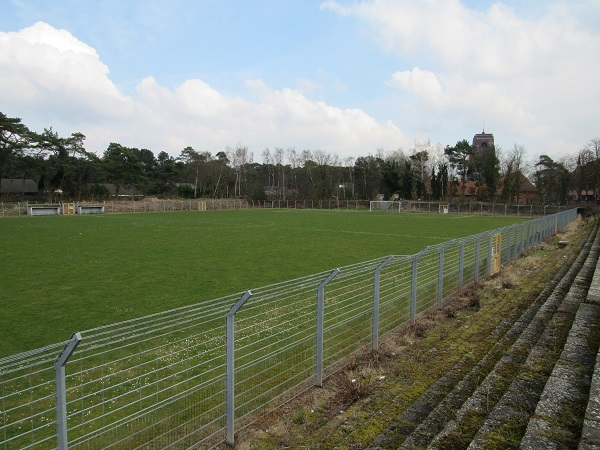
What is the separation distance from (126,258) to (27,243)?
24.1 feet

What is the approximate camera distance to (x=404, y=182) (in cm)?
7319

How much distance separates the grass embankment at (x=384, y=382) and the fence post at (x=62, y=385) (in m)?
1.51

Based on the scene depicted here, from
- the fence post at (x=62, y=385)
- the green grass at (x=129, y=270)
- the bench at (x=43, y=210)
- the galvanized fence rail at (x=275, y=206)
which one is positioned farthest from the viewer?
the galvanized fence rail at (x=275, y=206)

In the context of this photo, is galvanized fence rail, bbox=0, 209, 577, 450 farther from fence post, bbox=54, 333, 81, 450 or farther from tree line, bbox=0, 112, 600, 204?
tree line, bbox=0, 112, 600, 204

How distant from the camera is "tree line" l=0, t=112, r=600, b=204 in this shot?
2253 inches

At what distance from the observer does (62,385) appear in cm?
253

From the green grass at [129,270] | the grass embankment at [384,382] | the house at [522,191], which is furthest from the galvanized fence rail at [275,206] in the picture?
the grass embankment at [384,382]

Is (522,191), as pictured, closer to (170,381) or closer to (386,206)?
(386,206)

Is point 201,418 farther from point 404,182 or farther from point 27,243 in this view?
point 404,182

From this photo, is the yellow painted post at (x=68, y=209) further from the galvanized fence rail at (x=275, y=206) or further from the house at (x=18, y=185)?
the house at (x=18, y=185)

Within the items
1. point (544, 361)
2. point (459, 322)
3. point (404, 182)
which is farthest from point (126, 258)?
point (404, 182)

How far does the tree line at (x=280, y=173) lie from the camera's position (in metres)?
57.2

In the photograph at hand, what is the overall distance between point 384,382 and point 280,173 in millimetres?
86086

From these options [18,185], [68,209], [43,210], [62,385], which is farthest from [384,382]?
[18,185]
